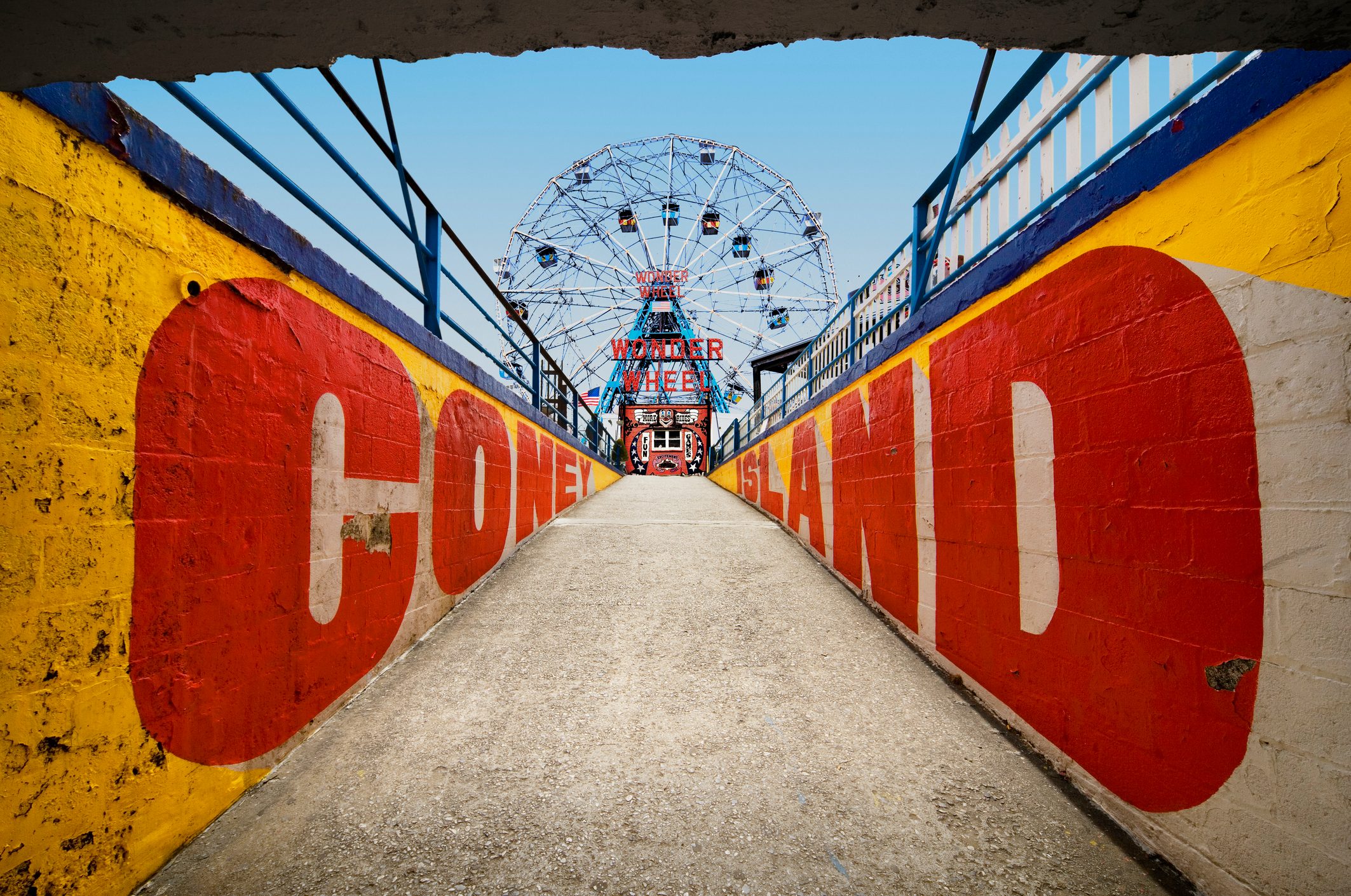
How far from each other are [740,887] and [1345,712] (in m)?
1.76

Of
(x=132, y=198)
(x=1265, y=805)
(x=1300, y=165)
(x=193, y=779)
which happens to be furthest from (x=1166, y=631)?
(x=132, y=198)

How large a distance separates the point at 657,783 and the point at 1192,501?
89.2 inches

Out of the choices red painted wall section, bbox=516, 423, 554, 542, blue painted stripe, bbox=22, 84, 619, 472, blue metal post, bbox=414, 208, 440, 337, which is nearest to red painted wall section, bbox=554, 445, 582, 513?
red painted wall section, bbox=516, 423, 554, 542

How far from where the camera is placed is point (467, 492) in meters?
5.05

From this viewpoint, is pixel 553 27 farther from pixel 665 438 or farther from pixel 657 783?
pixel 665 438

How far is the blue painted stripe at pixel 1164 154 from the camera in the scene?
1.74m

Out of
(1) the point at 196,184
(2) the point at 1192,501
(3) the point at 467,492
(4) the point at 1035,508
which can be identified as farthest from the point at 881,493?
(1) the point at 196,184

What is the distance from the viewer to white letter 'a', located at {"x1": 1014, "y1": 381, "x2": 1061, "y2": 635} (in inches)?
108

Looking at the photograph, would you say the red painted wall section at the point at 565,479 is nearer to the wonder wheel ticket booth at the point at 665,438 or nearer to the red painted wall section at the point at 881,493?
the red painted wall section at the point at 881,493

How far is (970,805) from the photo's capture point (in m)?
2.46

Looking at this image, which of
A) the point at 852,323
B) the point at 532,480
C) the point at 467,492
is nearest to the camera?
the point at 467,492

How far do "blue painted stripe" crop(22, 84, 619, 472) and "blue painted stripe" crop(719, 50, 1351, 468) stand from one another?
345cm

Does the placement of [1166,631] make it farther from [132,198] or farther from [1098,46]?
[132,198]

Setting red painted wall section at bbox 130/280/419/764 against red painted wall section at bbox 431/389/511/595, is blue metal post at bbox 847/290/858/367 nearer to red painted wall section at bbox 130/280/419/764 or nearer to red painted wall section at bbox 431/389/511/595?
red painted wall section at bbox 431/389/511/595
